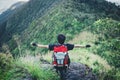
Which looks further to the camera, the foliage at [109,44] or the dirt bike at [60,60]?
the foliage at [109,44]

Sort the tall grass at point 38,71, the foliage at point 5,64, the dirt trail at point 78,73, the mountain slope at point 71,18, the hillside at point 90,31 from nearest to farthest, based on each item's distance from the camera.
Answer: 1. the foliage at point 5,64
2. the tall grass at point 38,71
3. the dirt trail at point 78,73
4. the hillside at point 90,31
5. the mountain slope at point 71,18

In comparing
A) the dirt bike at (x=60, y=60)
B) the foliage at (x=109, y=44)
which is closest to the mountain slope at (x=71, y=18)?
the foliage at (x=109, y=44)

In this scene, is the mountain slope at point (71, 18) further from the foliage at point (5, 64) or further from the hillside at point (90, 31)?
the foliage at point (5, 64)

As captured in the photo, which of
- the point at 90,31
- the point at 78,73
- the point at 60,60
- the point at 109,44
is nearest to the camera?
the point at 60,60

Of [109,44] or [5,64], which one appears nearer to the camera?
[5,64]

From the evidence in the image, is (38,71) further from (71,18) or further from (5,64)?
(71,18)

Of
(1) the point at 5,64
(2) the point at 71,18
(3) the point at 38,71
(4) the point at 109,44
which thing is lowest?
(3) the point at 38,71

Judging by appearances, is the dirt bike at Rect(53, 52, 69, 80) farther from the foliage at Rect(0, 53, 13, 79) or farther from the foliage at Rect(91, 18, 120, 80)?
the foliage at Rect(91, 18, 120, 80)

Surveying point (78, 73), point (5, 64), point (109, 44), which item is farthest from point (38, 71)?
point (109, 44)

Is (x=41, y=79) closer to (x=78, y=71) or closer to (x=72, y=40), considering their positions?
(x=78, y=71)

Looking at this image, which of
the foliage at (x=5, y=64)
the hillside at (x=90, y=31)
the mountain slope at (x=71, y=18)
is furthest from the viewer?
the mountain slope at (x=71, y=18)

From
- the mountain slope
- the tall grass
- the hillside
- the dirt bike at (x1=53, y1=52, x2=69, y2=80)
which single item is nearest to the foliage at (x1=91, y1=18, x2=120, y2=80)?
the hillside

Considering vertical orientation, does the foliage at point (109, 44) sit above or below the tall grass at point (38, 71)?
above

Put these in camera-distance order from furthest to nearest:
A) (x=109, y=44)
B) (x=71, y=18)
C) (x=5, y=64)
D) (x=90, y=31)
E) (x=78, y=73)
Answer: (x=71, y=18) < (x=90, y=31) < (x=109, y=44) < (x=78, y=73) < (x=5, y=64)
